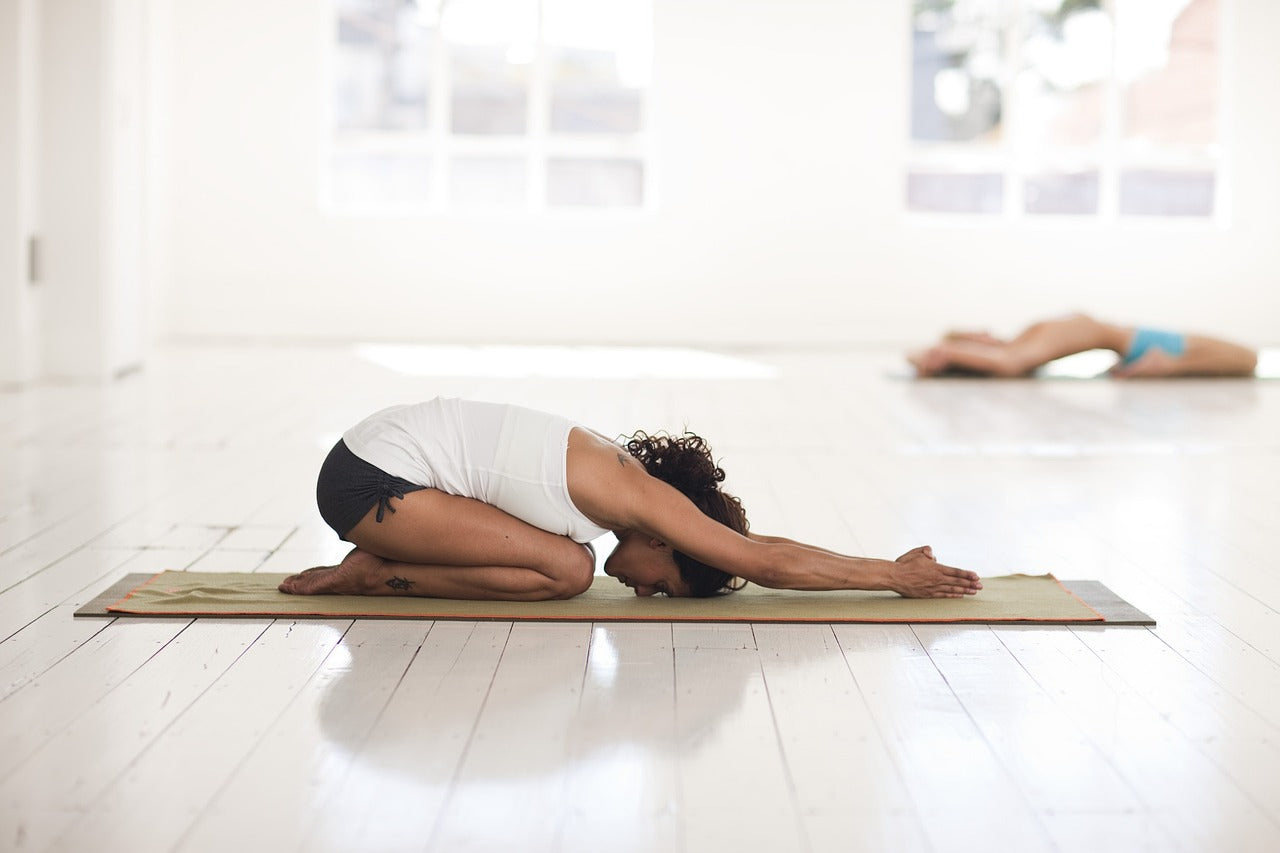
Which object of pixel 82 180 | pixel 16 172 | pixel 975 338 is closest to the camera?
pixel 16 172

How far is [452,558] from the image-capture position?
2.87 meters

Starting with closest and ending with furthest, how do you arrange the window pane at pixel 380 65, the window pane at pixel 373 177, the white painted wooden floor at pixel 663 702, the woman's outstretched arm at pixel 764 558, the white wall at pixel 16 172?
the white painted wooden floor at pixel 663 702
the woman's outstretched arm at pixel 764 558
the white wall at pixel 16 172
the window pane at pixel 380 65
the window pane at pixel 373 177

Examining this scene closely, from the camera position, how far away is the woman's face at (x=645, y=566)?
294cm

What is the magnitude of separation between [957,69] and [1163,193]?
67.8 inches

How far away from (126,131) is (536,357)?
263 centimetres

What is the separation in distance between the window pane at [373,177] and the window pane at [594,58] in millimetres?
1062

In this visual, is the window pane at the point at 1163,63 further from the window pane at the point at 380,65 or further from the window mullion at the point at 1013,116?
the window pane at the point at 380,65

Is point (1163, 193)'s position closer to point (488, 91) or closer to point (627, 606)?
point (488, 91)

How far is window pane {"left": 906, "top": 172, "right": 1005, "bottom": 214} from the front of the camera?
9.96 m

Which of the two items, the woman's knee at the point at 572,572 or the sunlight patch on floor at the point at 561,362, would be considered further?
the sunlight patch on floor at the point at 561,362

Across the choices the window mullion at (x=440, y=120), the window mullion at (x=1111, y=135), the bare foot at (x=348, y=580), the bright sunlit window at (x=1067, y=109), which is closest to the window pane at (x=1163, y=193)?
the bright sunlit window at (x=1067, y=109)

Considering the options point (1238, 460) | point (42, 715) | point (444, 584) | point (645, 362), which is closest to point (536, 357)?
point (645, 362)

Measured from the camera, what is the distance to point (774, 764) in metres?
2.07

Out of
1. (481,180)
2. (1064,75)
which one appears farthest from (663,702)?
(1064,75)
